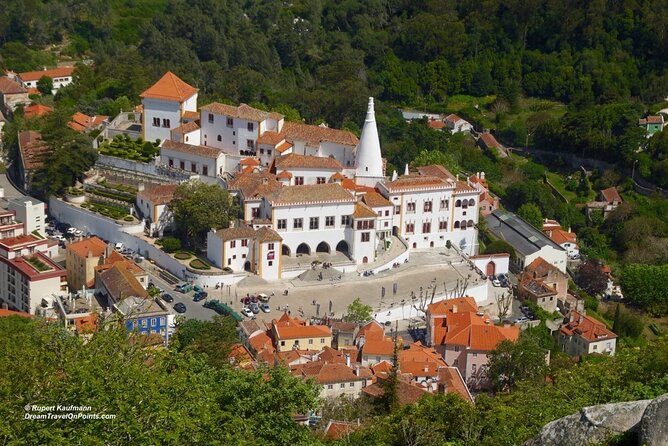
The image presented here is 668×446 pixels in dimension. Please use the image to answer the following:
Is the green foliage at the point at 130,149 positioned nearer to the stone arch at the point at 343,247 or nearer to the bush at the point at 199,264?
the bush at the point at 199,264

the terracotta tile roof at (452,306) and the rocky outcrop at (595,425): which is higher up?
the rocky outcrop at (595,425)

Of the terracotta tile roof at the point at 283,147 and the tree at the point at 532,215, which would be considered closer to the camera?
the terracotta tile roof at the point at 283,147

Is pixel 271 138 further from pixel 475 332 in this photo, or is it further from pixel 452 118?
pixel 452 118

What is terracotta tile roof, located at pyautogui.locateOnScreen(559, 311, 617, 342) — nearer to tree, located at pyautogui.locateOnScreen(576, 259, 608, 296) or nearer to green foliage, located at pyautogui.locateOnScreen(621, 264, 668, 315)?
green foliage, located at pyautogui.locateOnScreen(621, 264, 668, 315)

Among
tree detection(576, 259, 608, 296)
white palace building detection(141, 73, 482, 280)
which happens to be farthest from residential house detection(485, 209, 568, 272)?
white palace building detection(141, 73, 482, 280)

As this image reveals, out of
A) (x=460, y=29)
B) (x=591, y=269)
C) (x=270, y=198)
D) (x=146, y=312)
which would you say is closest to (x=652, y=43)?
(x=460, y=29)

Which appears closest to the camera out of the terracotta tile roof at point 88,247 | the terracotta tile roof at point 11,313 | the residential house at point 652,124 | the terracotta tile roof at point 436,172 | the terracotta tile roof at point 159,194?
the terracotta tile roof at point 11,313

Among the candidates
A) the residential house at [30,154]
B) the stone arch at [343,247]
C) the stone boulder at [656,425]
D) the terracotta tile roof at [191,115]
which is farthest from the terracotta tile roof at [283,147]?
the stone boulder at [656,425]

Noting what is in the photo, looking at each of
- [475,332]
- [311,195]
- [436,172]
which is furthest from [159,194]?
[475,332]
